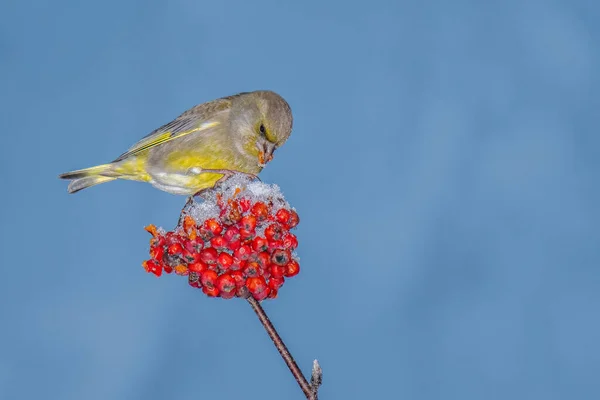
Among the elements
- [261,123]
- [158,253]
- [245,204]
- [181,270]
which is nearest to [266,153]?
[261,123]

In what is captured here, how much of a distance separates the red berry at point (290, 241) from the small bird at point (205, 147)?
1.93 m

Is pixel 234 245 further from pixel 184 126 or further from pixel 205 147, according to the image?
pixel 184 126

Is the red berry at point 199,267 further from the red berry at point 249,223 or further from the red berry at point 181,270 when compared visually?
the red berry at point 249,223

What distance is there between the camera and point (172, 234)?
13.1ft

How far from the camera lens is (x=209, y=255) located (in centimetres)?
379

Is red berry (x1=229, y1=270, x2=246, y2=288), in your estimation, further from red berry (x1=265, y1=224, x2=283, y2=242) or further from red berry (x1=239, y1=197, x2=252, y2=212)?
red berry (x1=239, y1=197, x2=252, y2=212)

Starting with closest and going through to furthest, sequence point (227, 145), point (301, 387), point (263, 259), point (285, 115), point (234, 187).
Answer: point (301, 387), point (263, 259), point (234, 187), point (285, 115), point (227, 145)

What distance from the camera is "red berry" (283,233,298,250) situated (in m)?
3.83

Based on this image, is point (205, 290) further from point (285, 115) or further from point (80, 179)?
point (80, 179)

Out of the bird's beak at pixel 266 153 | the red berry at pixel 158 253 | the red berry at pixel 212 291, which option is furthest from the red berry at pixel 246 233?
the bird's beak at pixel 266 153

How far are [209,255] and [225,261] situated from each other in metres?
0.11

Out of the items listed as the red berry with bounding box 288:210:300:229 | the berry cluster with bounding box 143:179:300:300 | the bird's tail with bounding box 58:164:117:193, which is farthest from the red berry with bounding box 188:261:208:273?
the bird's tail with bounding box 58:164:117:193

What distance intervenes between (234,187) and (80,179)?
283cm

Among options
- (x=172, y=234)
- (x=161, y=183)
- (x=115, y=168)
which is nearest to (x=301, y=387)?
(x=172, y=234)
